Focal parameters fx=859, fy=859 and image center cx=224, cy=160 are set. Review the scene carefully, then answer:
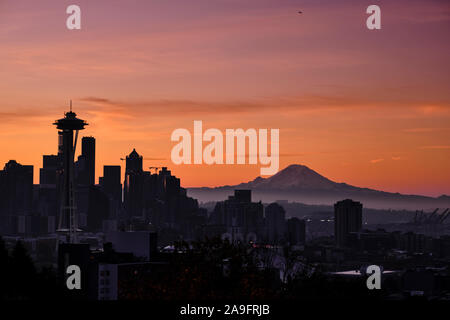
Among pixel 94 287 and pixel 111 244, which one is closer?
pixel 94 287

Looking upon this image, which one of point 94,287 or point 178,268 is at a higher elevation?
point 178,268

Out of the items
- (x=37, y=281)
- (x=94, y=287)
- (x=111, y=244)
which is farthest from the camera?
(x=111, y=244)
